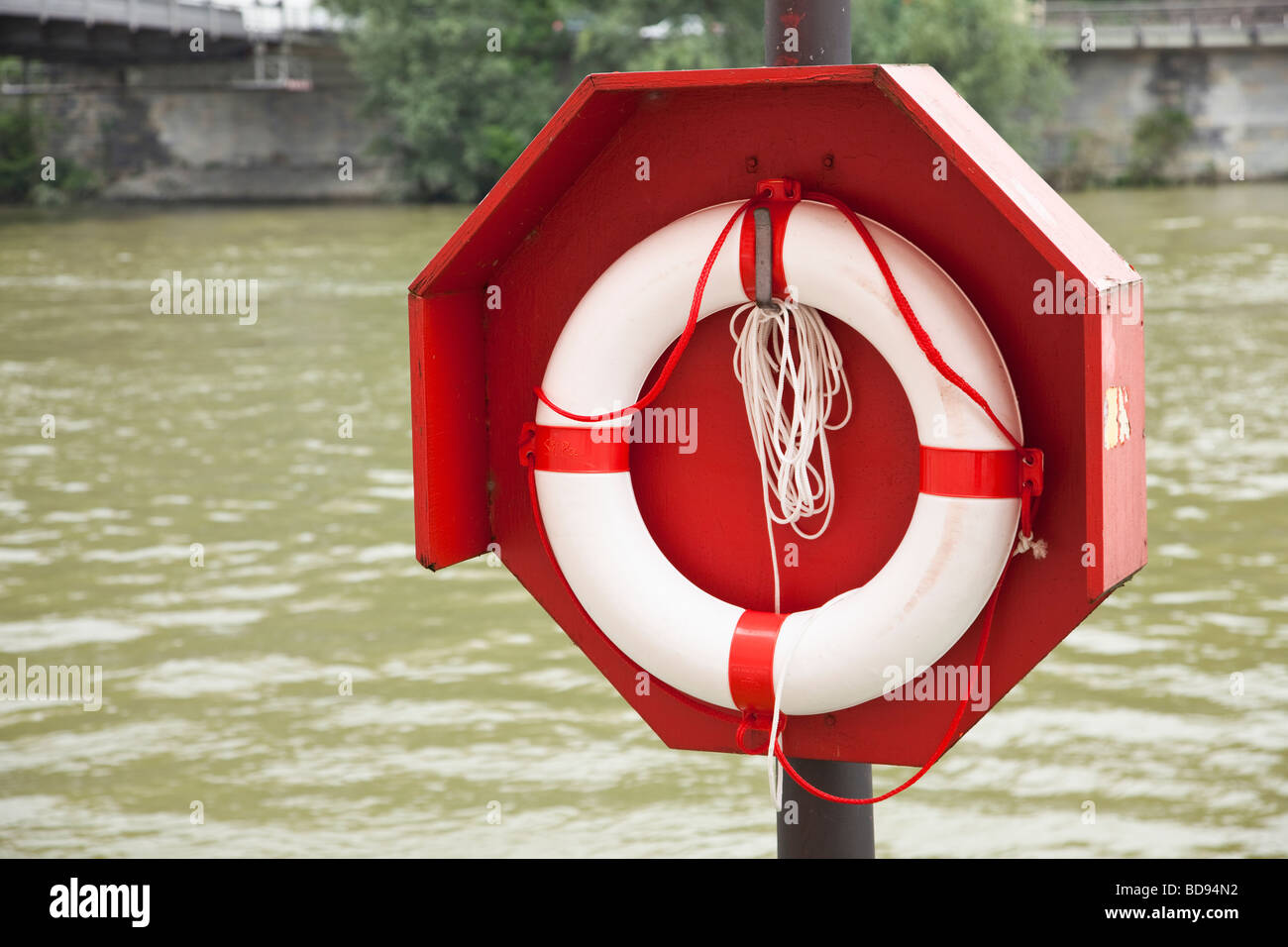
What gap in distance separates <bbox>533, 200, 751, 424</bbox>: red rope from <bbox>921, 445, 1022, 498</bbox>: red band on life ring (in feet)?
1.06

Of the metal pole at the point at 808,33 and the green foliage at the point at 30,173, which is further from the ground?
the green foliage at the point at 30,173

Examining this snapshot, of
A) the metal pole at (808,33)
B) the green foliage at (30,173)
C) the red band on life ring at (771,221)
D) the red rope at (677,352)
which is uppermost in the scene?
the green foliage at (30,173)

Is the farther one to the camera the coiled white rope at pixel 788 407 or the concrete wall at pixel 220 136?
the concrete wall at pixel 220 136

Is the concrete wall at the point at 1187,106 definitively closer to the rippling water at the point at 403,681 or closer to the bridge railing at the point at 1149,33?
the bridge railing at the point at 1149,33

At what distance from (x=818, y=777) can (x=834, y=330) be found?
1.80 ft

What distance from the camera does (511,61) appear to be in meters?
25.0

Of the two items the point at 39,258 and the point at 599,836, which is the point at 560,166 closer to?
the point at 599,836

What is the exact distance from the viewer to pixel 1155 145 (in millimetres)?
25109

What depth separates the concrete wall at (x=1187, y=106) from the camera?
25.4 meters

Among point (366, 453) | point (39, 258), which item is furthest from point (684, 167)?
point (39, 258)

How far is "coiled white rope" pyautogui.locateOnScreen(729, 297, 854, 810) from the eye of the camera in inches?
76.1

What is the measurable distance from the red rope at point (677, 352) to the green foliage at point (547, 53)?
21243 mm
